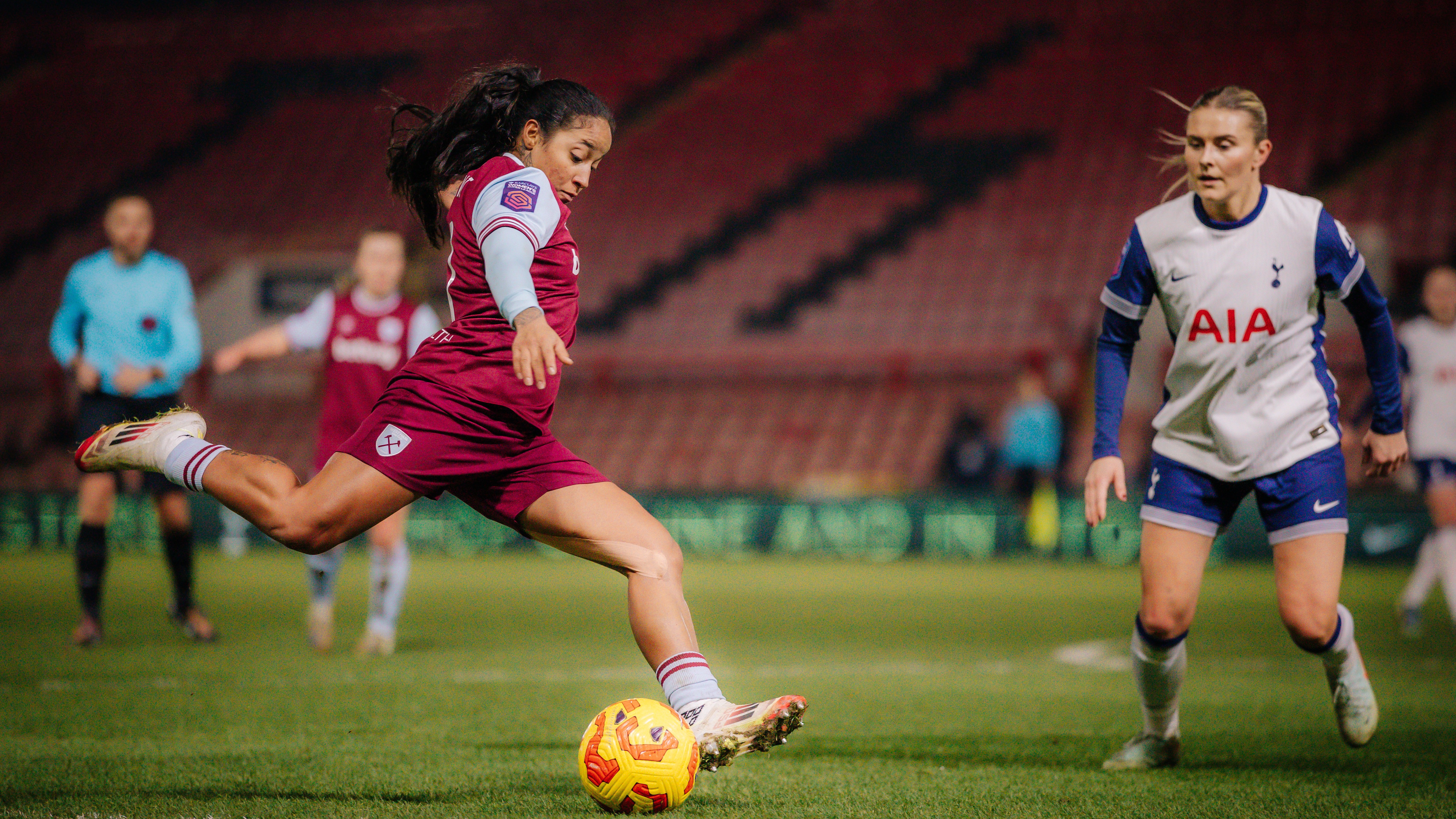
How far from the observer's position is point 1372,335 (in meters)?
4.34

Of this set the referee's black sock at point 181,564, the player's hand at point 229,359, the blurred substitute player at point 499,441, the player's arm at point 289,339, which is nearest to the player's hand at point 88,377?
the player's arm at point 289,339

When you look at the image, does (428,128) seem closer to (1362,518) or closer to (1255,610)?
(1255,610)

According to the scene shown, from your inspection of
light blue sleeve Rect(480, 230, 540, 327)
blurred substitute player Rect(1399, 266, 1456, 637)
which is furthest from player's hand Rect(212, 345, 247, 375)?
blurred substitute player Rect(1399, 266, 1456, 637)

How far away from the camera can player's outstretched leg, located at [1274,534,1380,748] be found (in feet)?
13.7

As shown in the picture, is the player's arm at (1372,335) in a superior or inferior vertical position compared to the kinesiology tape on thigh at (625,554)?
superior

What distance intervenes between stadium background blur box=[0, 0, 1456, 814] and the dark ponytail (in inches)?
325

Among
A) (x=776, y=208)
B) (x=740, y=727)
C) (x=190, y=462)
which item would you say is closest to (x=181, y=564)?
(x=190, y=462)

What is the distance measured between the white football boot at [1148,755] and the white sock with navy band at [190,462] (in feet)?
9.34

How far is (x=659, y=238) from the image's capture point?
2223cm

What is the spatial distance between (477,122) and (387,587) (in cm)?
404

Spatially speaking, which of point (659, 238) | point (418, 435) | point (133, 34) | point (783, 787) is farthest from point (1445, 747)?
point (133, 34)

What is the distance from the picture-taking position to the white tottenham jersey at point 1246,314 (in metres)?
4.20

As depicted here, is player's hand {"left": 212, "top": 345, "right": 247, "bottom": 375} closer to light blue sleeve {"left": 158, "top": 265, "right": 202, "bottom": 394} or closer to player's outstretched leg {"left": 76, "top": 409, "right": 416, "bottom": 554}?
light blue sleeve {"left": 158, "top": 265, "right": 202, "bottom": 394}

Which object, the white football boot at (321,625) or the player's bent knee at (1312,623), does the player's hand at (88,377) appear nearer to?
the white football boot at (321,625)
